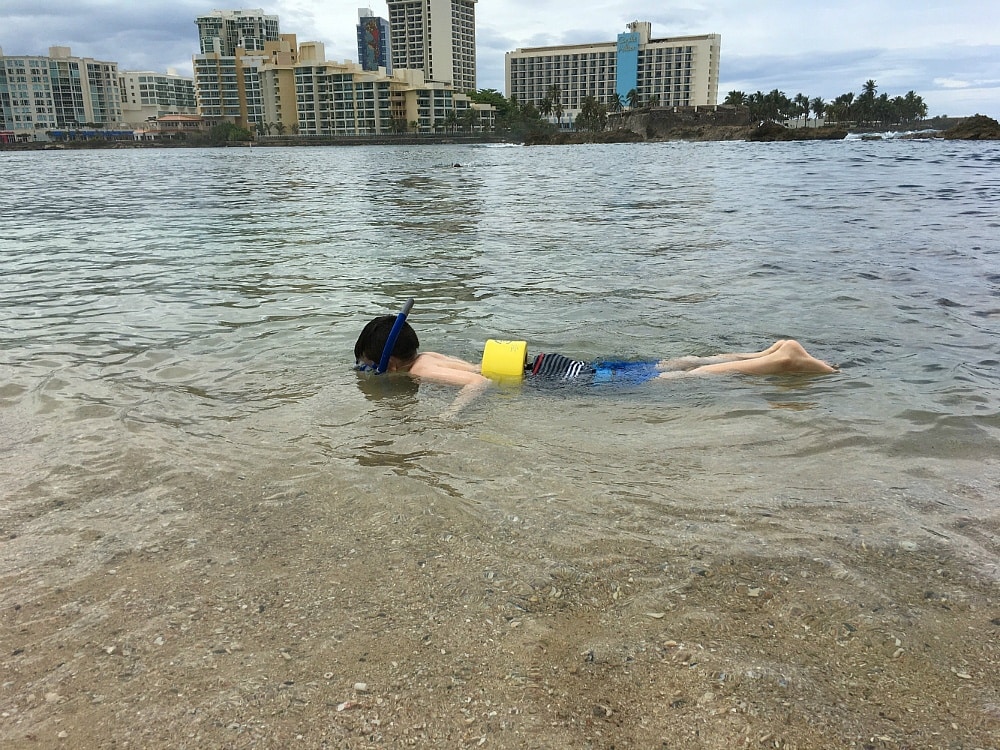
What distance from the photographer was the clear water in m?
3.16

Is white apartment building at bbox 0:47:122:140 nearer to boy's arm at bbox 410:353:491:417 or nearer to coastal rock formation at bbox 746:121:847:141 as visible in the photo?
coastal rock formation at bbox 746:121:847:141

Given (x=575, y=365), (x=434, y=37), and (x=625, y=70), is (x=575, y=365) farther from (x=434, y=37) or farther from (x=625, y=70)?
(x=625, y=70)

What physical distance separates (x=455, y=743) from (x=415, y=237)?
11.4 m

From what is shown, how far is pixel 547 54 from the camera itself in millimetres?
193500

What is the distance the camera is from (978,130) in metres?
67.9

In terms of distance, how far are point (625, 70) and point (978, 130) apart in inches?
5171

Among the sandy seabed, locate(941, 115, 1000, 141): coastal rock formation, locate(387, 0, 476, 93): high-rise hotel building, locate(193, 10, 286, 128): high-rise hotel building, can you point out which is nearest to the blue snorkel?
the sandy seabed

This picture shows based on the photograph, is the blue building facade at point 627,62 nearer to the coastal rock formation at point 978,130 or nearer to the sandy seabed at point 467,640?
the coastal rock formation at point 978,130

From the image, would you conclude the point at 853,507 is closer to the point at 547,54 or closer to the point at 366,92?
the point at 366,92

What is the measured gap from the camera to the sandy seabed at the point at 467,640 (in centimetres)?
190

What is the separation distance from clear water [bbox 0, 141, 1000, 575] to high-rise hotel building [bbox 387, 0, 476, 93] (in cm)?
18182

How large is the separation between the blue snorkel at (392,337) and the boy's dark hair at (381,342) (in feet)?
0.23

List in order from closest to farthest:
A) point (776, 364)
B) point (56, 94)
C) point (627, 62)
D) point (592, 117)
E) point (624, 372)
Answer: point (776, 364)
point (624, 372)
point (592, 117)
point (56, 94)
point (627, 62)

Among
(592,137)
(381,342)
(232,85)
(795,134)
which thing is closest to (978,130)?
(795,134)
